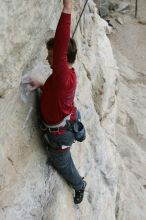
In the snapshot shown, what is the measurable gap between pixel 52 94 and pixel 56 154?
59 centimetres

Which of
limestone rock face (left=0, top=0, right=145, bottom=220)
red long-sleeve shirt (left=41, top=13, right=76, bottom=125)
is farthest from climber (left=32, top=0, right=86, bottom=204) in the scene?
limestone rock face (left=0, top=0, right=145, bottom=220)

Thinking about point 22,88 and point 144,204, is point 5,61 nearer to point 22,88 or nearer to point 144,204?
point 22,88

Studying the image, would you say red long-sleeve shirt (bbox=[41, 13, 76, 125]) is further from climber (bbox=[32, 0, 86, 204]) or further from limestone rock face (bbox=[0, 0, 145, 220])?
limestone rock face (bbox=[0, 0, 145, 220])

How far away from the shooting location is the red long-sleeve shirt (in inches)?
116

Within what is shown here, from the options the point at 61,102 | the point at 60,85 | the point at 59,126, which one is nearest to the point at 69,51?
the point at 60,85

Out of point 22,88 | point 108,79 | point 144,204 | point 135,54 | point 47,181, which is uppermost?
point 22,88

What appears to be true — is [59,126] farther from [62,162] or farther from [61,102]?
[62,162]

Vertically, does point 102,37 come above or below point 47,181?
below

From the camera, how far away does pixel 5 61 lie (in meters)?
2.83

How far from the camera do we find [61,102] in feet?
11.1

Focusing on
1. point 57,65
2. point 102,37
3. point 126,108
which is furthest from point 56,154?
point 126,108

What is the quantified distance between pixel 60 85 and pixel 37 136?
66cm

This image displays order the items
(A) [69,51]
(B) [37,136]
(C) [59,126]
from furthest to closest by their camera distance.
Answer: (B) [37,136] < (C) [59,126] < (A) [69,51]

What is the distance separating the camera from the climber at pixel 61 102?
2.96 meters
